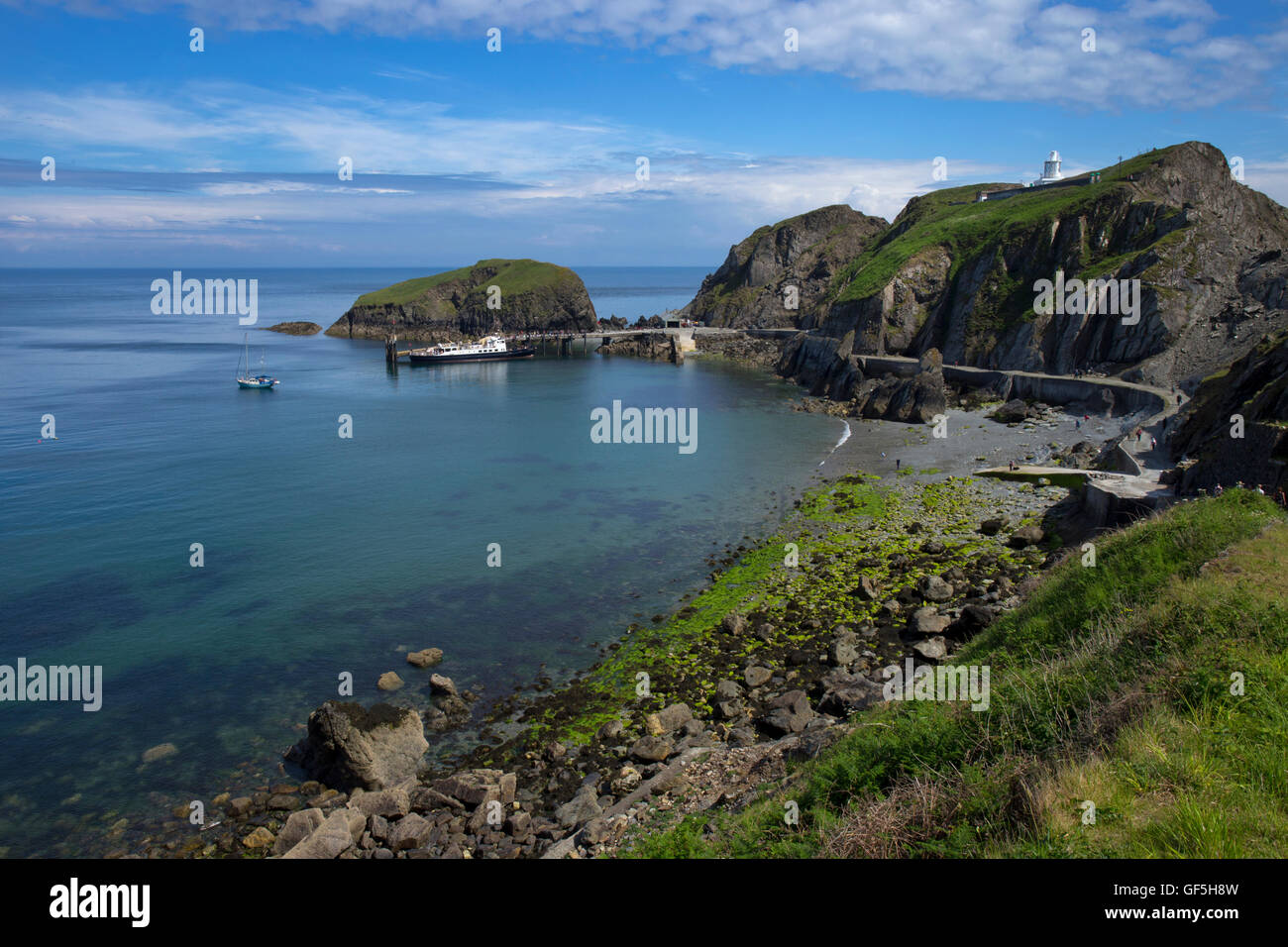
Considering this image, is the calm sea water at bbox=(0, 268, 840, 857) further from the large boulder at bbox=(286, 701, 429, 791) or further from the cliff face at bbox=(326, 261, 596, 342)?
the cliff face at bbox=(326, 261, 596, 342)

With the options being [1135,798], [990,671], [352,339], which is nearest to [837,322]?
[990,671]

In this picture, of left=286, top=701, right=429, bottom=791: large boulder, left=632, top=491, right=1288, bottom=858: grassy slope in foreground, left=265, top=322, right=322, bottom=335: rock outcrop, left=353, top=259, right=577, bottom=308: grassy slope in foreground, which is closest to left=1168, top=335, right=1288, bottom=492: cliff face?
left=632, top=491, right=1288, bottom=858: grassy slope in foreground

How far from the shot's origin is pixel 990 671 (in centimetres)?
1555

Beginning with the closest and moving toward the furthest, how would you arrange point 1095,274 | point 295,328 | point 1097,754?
point 1097,754
point 1095,274
point 295,328

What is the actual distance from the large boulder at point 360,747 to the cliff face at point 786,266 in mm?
114452

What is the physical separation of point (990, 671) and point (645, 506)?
27002 mm

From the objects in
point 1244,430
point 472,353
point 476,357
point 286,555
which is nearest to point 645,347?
point 476,357

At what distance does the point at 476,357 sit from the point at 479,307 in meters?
40.0

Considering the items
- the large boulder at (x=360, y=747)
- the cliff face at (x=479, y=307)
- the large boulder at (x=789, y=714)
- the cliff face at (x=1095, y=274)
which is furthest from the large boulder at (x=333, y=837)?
the cliff face at (x=479, y=307)

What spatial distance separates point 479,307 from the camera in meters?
155

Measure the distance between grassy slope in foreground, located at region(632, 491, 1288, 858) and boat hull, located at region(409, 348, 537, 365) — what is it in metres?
109

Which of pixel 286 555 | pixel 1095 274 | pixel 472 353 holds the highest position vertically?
pixel 1095 274

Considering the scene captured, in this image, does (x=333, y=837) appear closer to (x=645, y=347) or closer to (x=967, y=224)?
(x=967, y=224)
